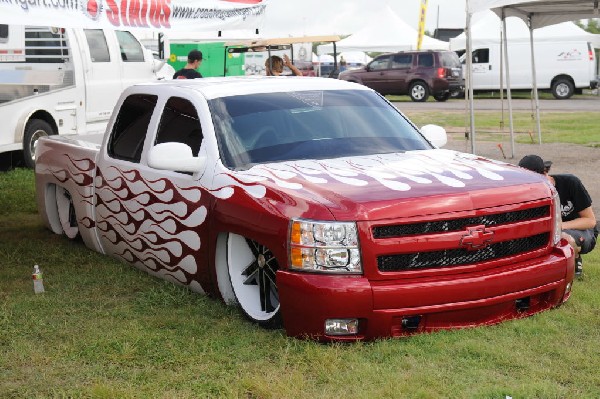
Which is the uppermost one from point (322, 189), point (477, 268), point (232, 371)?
point (322, 189)

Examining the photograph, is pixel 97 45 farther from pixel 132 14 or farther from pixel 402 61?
pixel 402 61

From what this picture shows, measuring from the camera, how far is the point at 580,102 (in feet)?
104

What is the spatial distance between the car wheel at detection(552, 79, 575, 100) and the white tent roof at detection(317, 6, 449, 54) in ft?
36.5

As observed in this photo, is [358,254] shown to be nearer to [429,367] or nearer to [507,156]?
[429,367]

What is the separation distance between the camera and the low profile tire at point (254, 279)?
19.5ft

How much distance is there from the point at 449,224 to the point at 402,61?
29.6 meters

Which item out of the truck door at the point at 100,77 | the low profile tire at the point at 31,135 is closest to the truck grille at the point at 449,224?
the low profile tire at the point at 31,135

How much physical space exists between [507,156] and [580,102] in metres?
16.5

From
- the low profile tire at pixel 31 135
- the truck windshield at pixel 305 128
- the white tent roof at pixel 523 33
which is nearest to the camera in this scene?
the truck windshield at pixel 305 128

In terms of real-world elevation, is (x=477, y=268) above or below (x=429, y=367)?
above

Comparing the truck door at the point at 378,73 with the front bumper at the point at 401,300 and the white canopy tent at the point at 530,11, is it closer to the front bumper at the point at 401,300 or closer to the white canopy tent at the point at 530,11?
the white canopy tent at the point at 530,11

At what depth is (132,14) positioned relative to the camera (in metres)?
8.45

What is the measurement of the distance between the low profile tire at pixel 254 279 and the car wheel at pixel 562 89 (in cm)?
2969

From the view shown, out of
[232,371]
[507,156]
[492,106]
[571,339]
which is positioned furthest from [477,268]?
[492,106]
